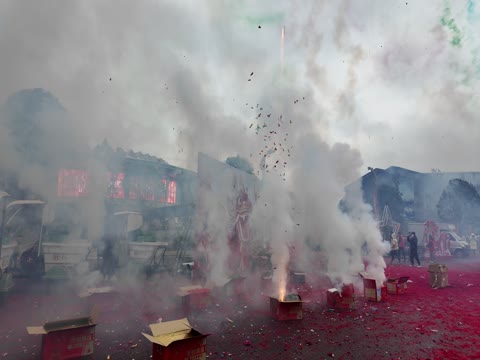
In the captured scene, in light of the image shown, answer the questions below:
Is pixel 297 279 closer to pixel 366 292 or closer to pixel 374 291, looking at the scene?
pixel 366 292

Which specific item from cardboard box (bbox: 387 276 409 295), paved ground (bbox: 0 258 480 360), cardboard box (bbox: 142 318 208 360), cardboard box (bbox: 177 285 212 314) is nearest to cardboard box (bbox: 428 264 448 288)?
paved ground (bbox: 0 258 480 360)

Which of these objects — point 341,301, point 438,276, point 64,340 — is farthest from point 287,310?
point 438,276

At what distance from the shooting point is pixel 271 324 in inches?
305

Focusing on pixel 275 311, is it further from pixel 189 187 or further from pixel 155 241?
pixel 189 187

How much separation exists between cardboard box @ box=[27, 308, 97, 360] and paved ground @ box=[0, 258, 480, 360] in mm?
422

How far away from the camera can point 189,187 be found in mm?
28266

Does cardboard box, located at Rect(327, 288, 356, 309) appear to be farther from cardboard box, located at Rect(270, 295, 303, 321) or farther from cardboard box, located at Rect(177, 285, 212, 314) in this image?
cardboard box, located at Rect(177, 285, 212, 314)

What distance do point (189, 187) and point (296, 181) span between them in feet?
47.9

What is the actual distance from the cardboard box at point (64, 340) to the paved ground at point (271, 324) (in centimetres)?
42

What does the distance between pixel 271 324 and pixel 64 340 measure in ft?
15.1

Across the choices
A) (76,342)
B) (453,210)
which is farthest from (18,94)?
(453,210)

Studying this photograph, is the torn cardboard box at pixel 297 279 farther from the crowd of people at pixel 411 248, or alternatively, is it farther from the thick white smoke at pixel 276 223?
the crowd of people at pixel 411 248

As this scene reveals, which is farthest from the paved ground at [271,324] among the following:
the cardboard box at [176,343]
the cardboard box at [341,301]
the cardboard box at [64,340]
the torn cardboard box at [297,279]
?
the torn cardboard box at [297,279]

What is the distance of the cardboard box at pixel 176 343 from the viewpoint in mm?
4559
